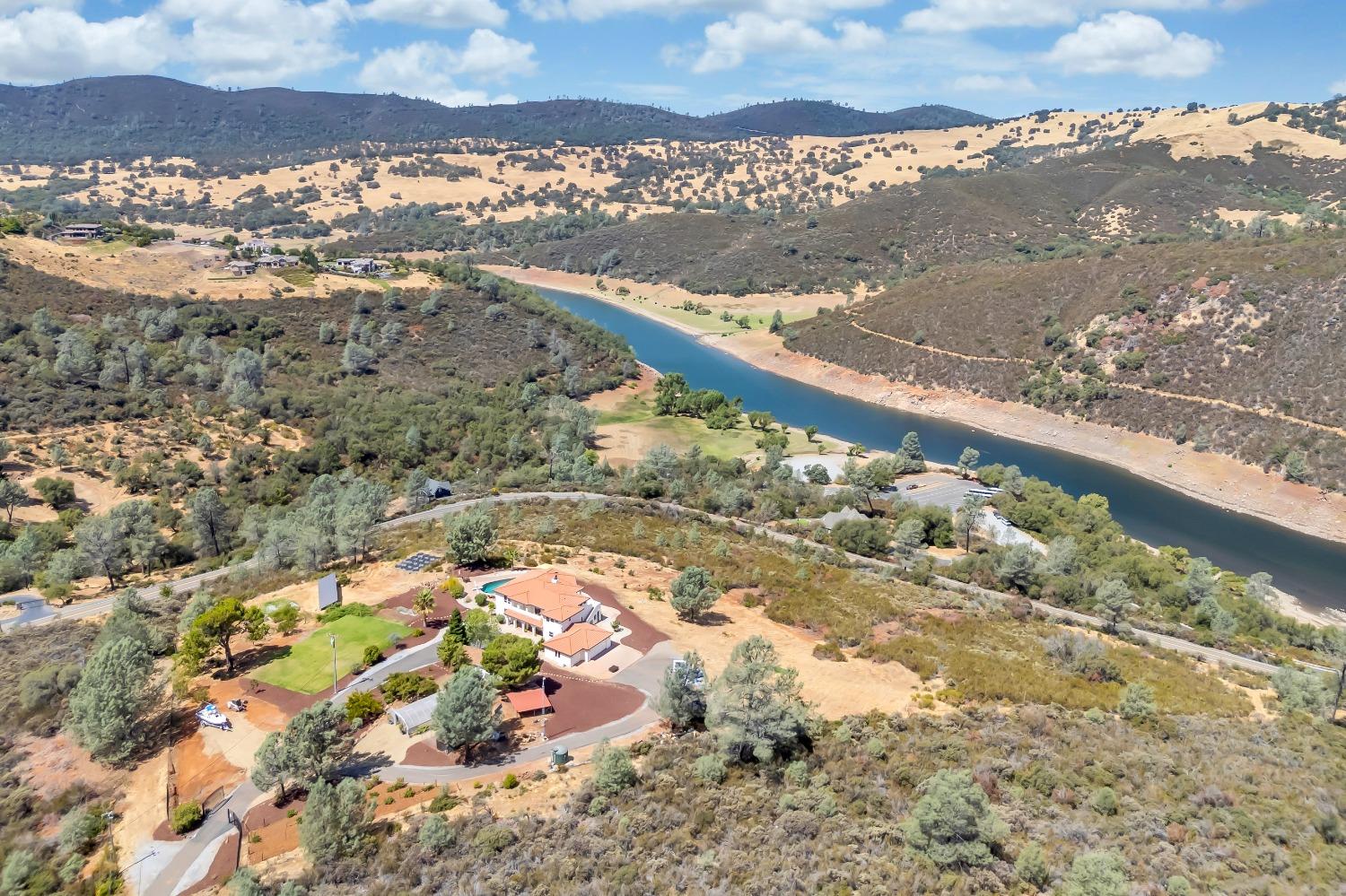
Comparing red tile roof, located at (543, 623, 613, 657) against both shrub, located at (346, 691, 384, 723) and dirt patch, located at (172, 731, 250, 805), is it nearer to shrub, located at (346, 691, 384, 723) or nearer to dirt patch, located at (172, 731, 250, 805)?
shrub, located at (346, 691, 384, 723)

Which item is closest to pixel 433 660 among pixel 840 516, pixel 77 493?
pixel 840 516

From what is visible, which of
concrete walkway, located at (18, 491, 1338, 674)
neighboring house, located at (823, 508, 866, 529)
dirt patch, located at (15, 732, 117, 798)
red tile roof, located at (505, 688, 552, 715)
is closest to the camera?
dirt patch, located at (15, 732, 117, 798)

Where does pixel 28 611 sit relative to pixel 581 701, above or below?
below

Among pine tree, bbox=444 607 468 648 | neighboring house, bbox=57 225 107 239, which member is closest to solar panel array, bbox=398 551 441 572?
pine tree, bbox=444 607 468 648

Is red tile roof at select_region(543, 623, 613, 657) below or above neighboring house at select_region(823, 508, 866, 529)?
above

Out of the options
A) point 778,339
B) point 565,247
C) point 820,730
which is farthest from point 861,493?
point 565,247

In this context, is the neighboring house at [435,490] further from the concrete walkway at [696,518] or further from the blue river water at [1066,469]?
the blue river water at [1066,469]

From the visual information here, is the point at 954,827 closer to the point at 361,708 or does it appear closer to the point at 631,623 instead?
the point at 631,623
